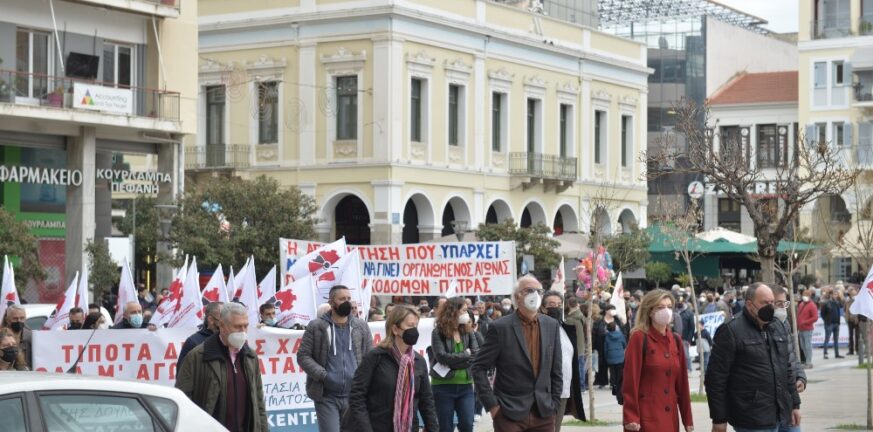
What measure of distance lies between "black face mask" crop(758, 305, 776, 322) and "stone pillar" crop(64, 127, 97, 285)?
26.8 m

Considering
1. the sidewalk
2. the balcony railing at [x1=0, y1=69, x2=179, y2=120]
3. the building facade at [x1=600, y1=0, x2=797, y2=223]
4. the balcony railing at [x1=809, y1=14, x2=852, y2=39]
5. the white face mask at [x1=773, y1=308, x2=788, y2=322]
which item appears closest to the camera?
the white face mask at [x1=773, y1=308, x2=788, y2=322]

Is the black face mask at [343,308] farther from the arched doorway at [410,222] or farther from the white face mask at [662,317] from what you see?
the arched doorway at [410,222]

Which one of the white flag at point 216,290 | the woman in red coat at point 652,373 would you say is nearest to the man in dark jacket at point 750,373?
the woman in red coat at point 652,373

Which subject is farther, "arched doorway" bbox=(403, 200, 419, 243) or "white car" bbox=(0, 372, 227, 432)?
"arched doorway" bbox=(403, 200, 419, 243)

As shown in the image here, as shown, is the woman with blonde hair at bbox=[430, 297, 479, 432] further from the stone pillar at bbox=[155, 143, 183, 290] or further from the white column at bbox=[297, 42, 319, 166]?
the white column at bbox=[297, 42, 319, 166]

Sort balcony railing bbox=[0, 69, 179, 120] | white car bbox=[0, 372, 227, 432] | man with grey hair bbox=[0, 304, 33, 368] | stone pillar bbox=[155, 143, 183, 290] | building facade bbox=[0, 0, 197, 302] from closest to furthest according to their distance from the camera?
white car bbox=[0, 372, 227, 432] < man with grey hair bbox=[0, 304, 33, 368] < balcony railing bbox=[0, 69, 179, 120] < building facade bbox=[0, 0, 197, 302] < stone pillar bbox=[155, 143, 183, 290]

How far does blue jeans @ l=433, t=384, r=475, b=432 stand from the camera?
15.6 meters

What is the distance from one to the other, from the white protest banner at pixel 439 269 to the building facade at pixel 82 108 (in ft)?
45.1

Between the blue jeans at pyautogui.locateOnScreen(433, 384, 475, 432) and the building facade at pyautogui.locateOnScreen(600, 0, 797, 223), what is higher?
the building facade at pyautogui.locateOnScreen(600, 0, 797, 223)

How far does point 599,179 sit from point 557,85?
483 cm

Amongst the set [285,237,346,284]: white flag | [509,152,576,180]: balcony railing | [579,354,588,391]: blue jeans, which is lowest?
[579,354,588,391]: blue jeans

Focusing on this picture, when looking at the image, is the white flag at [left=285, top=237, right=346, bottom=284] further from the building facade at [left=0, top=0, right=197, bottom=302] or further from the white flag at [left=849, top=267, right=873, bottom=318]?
the building facade at [left=0, top=0, right=197, bottom=302]

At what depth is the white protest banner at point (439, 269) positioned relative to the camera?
24.1 meters

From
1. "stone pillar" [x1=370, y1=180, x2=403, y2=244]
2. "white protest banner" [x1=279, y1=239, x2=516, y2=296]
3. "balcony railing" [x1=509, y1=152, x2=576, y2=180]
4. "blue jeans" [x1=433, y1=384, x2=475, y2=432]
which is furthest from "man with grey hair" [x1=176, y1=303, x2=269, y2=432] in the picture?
"balcony railing" [x1=509, y1=152, x2=576, y2=180]
